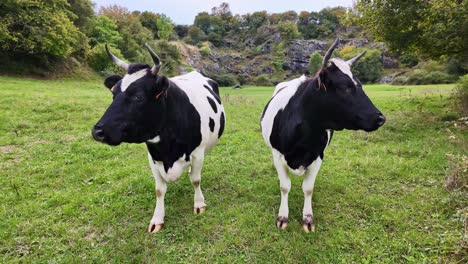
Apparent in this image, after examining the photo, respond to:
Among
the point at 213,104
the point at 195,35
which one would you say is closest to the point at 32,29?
the point at 213,104

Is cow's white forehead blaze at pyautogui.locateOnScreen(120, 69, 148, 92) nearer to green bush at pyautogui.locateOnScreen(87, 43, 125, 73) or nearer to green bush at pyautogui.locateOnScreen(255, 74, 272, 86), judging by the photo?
green bush at pyautogui.locateOnScreen(87, 43, 125, 73)

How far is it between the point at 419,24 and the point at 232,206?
24.1ft

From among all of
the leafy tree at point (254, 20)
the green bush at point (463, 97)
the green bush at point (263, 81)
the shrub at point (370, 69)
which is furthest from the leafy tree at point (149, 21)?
the green bush at point (463, 97)

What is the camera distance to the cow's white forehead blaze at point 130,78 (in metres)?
2.90

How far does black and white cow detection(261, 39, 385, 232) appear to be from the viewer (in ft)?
9.78

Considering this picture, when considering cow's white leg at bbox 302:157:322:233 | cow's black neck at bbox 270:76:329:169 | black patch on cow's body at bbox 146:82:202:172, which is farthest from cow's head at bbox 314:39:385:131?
black patch on cow's body at bbox 146:82:202:172

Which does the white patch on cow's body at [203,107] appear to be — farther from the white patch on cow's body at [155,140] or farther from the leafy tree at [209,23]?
the leafy tree at [209,23]

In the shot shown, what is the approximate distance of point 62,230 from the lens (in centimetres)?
375

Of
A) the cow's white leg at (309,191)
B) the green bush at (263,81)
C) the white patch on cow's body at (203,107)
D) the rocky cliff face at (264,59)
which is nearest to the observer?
the cow's white leg at (309,191)

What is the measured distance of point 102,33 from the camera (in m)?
29.4

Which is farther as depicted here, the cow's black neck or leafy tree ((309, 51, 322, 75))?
leafy tree ((309, 51, 322, 75))

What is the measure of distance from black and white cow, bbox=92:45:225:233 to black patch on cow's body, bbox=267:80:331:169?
3.69 ft

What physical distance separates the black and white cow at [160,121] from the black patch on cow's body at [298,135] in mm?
1124

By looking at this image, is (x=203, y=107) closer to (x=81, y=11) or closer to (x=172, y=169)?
(x=172, y=169)
